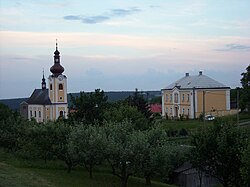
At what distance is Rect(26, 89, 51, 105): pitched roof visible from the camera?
105 m

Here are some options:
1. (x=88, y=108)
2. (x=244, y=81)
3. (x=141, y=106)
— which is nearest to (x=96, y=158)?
(x=88, y=108)

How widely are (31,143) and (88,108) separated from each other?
910cm

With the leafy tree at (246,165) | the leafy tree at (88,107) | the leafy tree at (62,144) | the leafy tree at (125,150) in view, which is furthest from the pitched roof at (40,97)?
the leafy tree at (246,165)

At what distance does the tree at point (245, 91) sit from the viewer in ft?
202

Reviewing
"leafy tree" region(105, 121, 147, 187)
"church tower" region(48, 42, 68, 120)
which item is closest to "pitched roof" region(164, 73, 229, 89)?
"church tower" region(48, 42, 68, 120)

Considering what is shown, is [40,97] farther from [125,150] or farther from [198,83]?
[125,150]

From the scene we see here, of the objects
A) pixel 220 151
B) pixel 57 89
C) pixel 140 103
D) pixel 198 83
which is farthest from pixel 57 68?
pixel 220 151

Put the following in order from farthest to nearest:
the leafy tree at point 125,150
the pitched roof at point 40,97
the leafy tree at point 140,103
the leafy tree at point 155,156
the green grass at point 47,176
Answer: the pitched roof at point 40,97 < the leafy tree at point 140,103 < the leafy tree at point 155,156 < the green grass at point 47,176 < the leafy tree at point 125,150

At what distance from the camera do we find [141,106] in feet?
156

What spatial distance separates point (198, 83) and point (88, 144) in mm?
52494

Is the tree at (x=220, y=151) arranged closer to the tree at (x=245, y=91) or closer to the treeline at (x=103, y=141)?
the treeline at (x=103, y=141)

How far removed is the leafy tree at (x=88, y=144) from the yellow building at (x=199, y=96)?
47.8m

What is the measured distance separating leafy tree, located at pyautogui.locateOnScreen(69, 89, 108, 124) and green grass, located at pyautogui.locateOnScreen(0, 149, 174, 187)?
25.5 ft

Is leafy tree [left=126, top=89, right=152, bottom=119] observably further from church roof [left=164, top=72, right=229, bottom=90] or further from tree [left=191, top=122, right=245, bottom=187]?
church roof [left=164, top=72, right=229, bottom=90]
